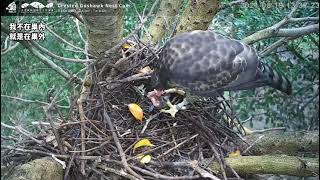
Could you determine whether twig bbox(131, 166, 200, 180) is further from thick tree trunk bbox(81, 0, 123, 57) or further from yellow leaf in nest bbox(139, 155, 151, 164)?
thick tree trunk bbox(81, 0, 123, 57)

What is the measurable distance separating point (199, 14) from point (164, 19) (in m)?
0.29

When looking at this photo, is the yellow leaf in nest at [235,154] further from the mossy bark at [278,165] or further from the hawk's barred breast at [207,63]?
the hawk's barred breast at [207,63]

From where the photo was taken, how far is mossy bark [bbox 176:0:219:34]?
1.87m

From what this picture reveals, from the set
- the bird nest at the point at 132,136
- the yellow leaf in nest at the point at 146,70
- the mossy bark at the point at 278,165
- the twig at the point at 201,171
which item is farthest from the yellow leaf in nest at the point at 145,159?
the yellow leaf in nest at the point at 146,70

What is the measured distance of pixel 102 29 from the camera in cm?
170

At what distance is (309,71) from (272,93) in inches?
11.6

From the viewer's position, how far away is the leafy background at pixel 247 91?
2277 mm

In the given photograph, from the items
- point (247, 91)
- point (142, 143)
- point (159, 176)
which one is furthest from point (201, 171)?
point (247, 91)

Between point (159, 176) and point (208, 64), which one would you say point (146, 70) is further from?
point (159, 176)

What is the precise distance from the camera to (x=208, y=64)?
5.67 feet

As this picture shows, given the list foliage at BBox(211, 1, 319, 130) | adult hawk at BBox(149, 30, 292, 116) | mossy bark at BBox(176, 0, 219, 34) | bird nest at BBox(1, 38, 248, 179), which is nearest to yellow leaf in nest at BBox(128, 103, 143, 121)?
bird nest at BBox(1, 38, 248, 179)

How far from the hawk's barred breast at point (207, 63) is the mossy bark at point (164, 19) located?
345 millimetres

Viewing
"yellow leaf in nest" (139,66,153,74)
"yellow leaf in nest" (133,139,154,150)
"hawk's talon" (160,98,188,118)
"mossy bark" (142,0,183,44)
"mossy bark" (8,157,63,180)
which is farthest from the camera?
"mossy bark" (142,0,183,44)

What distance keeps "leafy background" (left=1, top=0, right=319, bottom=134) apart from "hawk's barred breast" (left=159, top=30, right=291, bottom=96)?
43 centimetres
